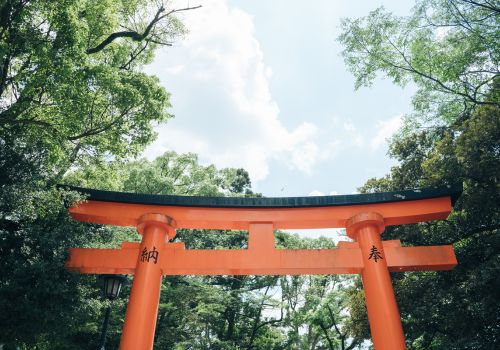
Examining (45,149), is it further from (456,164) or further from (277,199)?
(456,164)

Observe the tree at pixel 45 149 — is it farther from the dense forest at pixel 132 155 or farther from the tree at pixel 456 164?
the tree at pixel 456 164

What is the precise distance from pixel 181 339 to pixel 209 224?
7.05 m

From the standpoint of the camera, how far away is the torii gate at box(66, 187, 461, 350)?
17.6ft

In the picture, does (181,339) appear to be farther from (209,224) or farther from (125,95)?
(125,95)

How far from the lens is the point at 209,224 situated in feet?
21.4

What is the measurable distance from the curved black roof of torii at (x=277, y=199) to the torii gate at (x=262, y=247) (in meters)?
0.02

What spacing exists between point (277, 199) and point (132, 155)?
355 cm

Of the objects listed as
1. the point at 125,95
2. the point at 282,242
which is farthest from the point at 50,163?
Answer: the point at 282,242

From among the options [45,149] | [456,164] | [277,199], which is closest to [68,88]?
[45,149]

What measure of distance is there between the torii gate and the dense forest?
2.47ft

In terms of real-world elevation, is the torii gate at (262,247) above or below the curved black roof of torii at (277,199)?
below

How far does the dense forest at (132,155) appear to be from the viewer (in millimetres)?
5160

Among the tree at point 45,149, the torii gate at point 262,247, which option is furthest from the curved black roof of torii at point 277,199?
the tree at point 45,149

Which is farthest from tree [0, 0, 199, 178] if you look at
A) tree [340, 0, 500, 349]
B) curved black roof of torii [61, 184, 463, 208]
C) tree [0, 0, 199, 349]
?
tree [340, 0, 500, 349]
